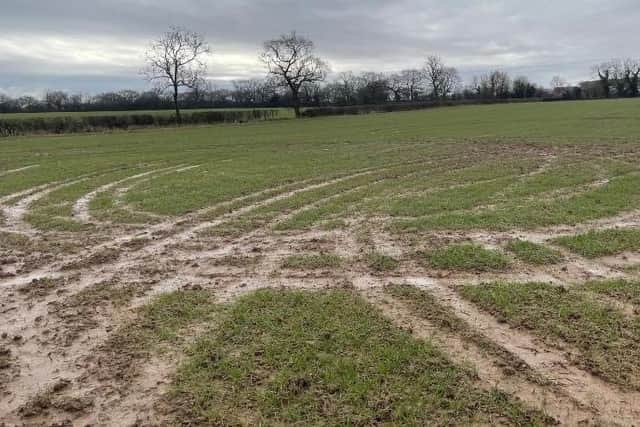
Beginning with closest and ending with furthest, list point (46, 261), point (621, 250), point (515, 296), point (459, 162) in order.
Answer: point (515, 296) → point (621, 250) → point (46, 261) → point (459, 162)

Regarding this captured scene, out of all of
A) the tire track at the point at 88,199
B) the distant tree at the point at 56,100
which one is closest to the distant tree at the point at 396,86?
the distant tree at the point at 56,100

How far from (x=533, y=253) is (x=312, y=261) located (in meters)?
3.29

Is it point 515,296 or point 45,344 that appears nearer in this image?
point 45,344

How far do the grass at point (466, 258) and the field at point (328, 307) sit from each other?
0.12ft

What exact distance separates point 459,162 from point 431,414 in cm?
1467

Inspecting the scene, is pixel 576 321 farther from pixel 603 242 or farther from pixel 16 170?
pixel 16 170

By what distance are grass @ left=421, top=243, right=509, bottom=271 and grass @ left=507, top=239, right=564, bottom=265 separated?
0.28 meters

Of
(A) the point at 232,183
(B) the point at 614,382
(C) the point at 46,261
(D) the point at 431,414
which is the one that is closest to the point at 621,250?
(B) the point at 614,382

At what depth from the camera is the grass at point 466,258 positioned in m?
6.72

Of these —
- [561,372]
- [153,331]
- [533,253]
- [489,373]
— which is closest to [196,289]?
[153,331]

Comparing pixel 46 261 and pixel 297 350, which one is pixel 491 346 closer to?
pixel 297 350

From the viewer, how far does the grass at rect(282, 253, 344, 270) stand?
23.1 feet

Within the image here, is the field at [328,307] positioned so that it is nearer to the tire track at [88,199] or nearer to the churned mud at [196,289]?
the churned mud at [196,289]

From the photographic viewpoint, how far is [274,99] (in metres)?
92.0
